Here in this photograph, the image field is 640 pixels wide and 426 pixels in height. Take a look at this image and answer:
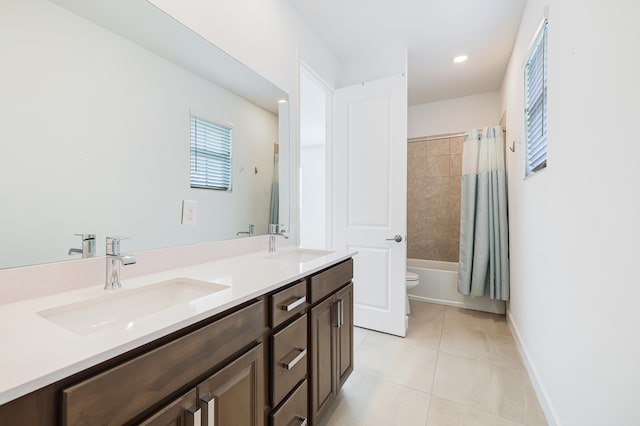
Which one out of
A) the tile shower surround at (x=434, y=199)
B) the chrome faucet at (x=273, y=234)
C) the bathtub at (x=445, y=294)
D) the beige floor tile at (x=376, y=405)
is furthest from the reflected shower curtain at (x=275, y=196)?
the tile shower surround at (x=434, y=199)

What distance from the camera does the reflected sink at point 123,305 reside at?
77cm

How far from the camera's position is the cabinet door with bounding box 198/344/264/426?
73 centimetres

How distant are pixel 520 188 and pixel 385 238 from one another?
1.09 meters

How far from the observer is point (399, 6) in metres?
1.96

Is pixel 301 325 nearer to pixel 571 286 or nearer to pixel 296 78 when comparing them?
pixel 571 286

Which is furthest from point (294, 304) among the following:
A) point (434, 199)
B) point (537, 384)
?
point (434, 199)

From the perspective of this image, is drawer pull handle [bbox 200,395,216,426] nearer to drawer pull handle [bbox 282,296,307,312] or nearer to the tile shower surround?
drawer pull handle [bbox 282,296,307,312]

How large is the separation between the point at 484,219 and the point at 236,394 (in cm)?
280

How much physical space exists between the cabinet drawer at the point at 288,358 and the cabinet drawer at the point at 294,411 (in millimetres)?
37

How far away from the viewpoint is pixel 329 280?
1399mm

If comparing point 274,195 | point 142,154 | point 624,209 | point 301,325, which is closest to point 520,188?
point 624,209

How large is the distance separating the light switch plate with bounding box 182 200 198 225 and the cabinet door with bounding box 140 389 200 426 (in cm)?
78

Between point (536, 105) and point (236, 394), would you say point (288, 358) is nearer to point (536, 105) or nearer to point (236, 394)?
point (236, 394)

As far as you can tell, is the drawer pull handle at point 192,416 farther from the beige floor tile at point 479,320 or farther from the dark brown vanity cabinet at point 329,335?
the beige floor tile at point 479,320
